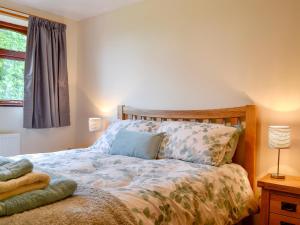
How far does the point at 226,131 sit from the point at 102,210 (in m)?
1.38

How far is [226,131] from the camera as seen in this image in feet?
7.51

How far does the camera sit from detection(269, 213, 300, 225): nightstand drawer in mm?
1856

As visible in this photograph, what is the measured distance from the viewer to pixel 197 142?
2.28 metres

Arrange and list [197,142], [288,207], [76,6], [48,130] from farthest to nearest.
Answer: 1. [48,130]
2. [76,6]
3. [197,142]
4. [288,207]

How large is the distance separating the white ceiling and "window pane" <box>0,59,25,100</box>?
2.40 ft

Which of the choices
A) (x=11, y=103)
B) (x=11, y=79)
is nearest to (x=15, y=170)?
(x=11, y=103)

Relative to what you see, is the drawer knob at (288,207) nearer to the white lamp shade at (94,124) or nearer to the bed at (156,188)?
the bed at (156,188)

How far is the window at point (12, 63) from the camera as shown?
3304 mm

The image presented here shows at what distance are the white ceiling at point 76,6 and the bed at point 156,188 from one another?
159 centimetres

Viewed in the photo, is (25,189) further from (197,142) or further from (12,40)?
(12,40)

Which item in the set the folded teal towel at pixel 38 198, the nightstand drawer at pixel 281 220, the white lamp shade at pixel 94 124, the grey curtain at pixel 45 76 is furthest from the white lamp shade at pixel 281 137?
the grey curtain at pixel 45 76

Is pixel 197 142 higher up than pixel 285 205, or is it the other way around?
pixel 197 142

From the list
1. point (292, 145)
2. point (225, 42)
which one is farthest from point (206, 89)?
point (292, 145)

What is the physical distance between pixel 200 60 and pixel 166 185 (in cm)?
150
